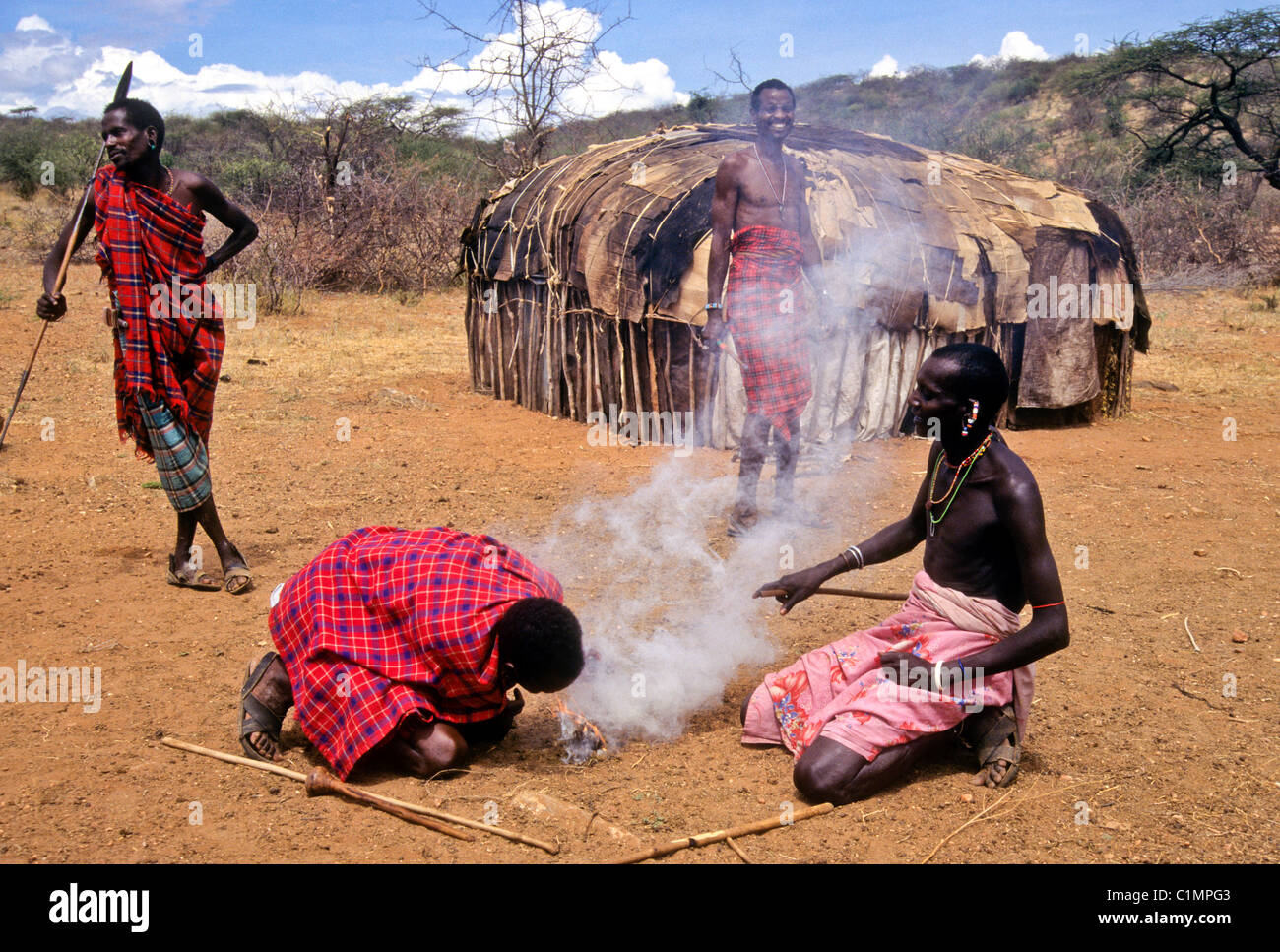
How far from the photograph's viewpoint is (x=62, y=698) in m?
3.15

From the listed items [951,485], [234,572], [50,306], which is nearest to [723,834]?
[951,485]

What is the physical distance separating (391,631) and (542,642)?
457 mm

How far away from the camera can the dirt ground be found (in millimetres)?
2488

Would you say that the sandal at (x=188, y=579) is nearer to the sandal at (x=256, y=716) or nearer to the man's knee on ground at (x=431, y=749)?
the sandal at (x=256, y=716)

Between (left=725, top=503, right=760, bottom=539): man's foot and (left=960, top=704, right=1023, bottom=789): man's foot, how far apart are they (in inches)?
84.1

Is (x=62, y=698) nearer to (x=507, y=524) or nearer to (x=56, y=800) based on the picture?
(x=56, y=800)

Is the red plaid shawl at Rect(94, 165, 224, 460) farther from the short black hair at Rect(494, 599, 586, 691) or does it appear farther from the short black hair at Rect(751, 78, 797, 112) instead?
the short black hair at Rect(751, 78, 797, 112)

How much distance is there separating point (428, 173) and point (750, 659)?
707 inches

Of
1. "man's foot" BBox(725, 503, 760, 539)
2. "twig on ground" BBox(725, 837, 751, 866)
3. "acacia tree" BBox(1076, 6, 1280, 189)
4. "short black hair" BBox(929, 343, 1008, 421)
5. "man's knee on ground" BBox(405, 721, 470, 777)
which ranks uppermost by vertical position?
"acacia tree" BBox(1076, 6, 1280, 189)

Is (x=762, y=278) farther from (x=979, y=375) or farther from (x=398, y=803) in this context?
(x=398, y=803)

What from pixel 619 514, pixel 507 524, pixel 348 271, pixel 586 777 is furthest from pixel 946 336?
pixel 348 271

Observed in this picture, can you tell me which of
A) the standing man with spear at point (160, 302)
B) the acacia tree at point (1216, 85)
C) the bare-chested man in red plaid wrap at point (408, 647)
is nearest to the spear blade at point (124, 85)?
the standing man with spear at point (160, 302)

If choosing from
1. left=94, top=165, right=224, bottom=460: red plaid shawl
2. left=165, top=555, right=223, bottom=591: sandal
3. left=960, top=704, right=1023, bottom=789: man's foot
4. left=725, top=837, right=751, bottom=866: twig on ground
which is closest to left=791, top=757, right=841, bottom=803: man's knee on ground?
left=725, top=837, right=751, bottom=866: twig on ground
